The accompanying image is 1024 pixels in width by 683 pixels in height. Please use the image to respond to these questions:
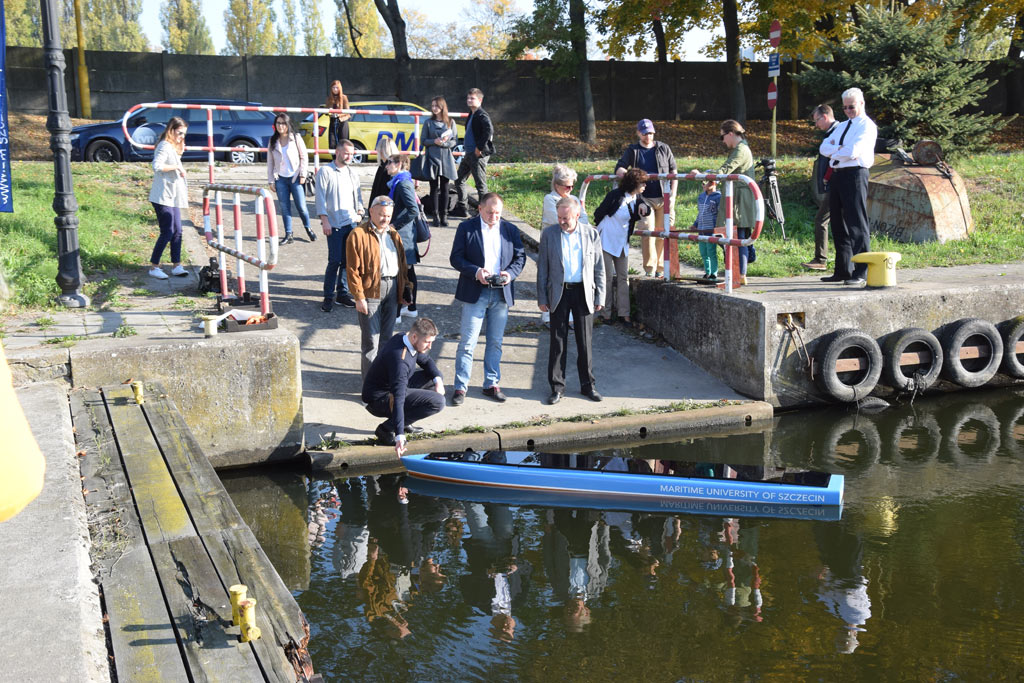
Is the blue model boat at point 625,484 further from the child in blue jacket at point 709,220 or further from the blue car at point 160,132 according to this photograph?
the blue car at point 160,132

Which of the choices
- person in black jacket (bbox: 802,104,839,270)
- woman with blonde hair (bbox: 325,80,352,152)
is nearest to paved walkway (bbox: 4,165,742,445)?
woman with blonde hair (bbox: 325,80,352,152)

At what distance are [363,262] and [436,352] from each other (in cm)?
193

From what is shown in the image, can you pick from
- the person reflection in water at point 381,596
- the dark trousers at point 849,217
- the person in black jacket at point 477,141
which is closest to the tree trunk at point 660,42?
the person in black jacket at point 477,141

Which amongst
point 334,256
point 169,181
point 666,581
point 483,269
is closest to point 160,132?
point 169,181

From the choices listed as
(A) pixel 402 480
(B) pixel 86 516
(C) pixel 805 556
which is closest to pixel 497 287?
(A) pixel 402 480

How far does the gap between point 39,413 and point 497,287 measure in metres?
4.01

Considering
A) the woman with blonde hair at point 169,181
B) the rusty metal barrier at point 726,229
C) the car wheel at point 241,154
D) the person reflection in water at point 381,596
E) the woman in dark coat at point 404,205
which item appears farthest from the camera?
the car wheel at point 241,154

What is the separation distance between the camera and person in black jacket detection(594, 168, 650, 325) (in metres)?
10.1

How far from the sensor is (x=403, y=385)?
785cm

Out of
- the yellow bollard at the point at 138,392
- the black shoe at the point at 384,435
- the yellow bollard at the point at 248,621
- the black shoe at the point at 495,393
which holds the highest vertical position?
the yellow bollard at the point at 138,392

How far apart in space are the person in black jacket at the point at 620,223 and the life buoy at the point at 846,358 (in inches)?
87.0

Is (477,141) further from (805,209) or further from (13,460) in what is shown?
(13,460)

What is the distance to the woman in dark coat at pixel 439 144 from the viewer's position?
12.9 meters

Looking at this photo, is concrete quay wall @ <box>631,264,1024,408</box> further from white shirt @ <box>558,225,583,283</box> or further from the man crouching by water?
the man crouching by water
